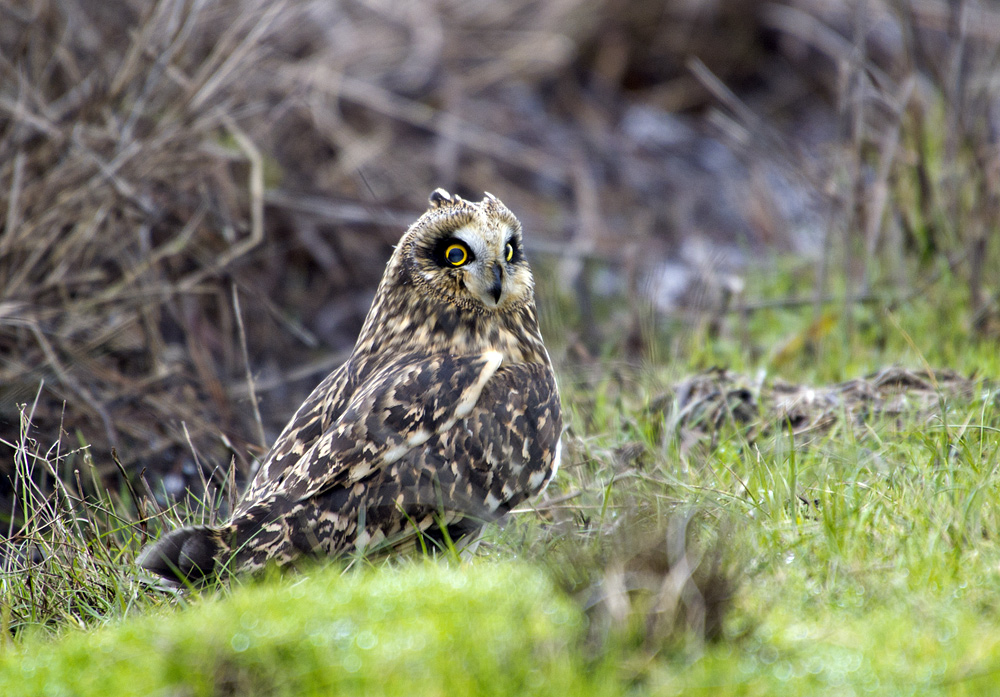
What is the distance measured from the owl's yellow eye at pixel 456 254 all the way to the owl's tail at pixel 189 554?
1.19 meters

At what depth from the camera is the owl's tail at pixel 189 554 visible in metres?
2.76

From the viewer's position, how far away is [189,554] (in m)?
2.80

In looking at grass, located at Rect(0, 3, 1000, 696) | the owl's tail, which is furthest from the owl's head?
the owl's tail

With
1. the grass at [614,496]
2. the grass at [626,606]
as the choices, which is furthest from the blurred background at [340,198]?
the grass at [626,606]

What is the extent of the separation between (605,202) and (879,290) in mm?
4087

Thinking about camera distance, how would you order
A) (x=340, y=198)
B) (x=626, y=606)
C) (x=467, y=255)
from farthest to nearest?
(x=340, y=198)
(x=467, y=255)
(x=626, y=606)

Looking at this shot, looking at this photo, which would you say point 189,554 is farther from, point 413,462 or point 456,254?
point 456,254

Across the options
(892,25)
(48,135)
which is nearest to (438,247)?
(48,135)

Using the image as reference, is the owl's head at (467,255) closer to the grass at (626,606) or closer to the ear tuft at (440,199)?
the ear tuft at (440,199)

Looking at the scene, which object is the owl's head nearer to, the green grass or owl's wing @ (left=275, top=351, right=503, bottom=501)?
owl's wing @ (left=275, top=351, right=503, bottom=501)

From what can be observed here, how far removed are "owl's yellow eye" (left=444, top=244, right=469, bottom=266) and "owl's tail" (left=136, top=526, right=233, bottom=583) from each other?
3.90ft

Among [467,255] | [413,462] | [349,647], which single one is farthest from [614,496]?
[349,647]

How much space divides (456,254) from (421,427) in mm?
671

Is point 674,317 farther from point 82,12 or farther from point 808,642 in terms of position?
point 808,642
